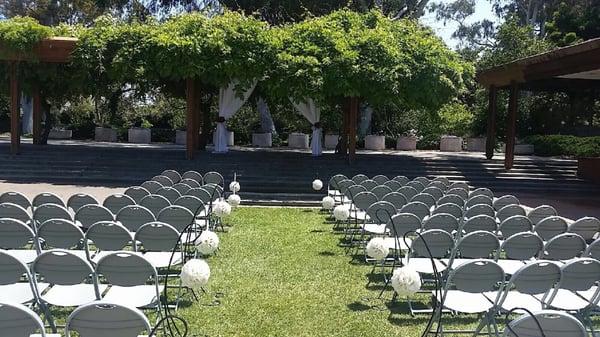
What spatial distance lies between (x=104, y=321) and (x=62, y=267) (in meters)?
1.42

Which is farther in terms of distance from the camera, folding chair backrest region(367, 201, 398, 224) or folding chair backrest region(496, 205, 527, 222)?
folding chair backrest region(496, 205, 527, 222)

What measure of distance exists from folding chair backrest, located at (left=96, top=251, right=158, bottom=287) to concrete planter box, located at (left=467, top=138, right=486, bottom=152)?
2713cm

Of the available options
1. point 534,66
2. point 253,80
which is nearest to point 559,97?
point 534,66

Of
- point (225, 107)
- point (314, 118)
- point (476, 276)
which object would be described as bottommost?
point (476, 276)


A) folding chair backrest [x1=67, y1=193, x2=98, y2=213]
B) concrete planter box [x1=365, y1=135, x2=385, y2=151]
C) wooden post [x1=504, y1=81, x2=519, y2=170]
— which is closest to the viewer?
folding chair backrest [x1=67, y1=193, x2=98, y2=213]

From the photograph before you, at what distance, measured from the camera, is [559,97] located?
3188 centimetres

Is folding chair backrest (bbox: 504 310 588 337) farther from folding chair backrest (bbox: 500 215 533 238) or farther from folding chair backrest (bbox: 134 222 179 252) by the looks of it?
folding chair backrest (bbox: 500 215 533 238)

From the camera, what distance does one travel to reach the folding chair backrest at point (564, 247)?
5820 mm

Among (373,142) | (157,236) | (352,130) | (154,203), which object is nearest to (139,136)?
(373,142)

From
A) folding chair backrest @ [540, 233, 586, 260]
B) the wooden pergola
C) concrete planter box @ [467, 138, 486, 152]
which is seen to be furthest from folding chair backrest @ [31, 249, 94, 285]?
concrete planter box @ [467, 138, 486, 152]

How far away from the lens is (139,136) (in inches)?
1214

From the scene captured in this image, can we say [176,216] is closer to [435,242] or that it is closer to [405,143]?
[435,242]

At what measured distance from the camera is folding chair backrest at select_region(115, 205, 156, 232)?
6941 millimetres

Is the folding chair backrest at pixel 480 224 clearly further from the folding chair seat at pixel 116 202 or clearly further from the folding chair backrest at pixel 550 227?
the folding chair seat at pixel 116 202
